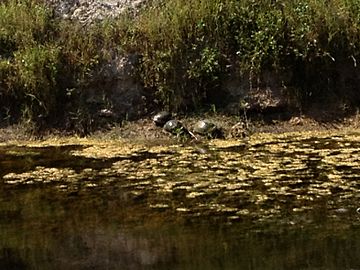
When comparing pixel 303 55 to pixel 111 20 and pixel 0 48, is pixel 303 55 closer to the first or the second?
pixel 111 20

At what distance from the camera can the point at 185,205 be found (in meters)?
6.41

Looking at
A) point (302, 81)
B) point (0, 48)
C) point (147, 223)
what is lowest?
point (147, 223)

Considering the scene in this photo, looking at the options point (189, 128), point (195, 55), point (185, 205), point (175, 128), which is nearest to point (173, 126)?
point (175, 128)

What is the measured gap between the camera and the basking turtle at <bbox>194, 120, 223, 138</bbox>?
9.25 metres

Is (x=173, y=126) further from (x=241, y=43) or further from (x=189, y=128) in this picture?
(x=241, y=43)

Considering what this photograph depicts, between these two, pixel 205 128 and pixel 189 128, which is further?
pixel 189 128

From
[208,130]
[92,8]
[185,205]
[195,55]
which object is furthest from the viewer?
[92,8]

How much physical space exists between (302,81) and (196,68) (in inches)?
57.1

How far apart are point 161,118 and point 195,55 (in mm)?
1029

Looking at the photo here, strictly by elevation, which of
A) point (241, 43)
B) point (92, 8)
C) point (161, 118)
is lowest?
point (161, 118)

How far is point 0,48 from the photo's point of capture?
408 inches

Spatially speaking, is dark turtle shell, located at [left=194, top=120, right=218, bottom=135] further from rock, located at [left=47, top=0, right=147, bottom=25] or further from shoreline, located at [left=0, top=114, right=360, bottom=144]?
rock, located at [left=47, top=0, right=147, bottom=25]

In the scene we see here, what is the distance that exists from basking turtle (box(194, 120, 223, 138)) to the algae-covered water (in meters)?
0.24

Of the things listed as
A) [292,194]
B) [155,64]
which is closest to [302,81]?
[155,64]
